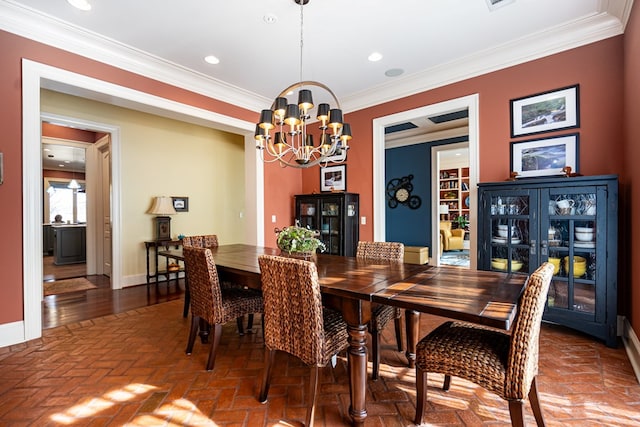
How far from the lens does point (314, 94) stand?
4.46 m

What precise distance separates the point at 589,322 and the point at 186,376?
3249 mm

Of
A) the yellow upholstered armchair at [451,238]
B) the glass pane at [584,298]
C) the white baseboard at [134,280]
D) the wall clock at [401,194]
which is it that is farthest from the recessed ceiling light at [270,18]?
the yellow upholstered armchair at [451,238]

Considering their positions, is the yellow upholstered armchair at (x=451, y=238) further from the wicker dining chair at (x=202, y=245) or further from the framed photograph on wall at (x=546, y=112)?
the wicker dining chair at (x=202, y=245)

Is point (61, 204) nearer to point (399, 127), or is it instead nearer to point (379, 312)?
point (399, 127)

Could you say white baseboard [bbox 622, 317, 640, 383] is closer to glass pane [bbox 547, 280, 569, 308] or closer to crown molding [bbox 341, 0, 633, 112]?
glass pane [bbox 547, 280, 569, 308]

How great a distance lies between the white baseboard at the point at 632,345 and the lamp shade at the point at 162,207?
552cm

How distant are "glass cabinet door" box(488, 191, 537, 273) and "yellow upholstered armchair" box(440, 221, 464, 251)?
17.3ft

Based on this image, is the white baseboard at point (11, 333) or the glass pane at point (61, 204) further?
the glass pane at point (61, 204)

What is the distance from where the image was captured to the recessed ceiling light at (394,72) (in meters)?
3.74

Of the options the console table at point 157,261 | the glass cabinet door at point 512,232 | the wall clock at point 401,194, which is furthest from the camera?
the wall clock at point 401,194

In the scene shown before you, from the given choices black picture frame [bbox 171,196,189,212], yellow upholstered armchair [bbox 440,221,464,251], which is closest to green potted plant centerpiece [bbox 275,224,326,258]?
black picture frame [bbox 171,196,189,212]

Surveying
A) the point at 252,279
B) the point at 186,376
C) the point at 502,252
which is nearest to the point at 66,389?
the point at 186,376

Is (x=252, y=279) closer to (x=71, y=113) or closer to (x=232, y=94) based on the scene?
(x=232, y=94)

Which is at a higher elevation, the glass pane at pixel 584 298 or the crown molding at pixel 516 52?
the crown molding at pixel 516 52
